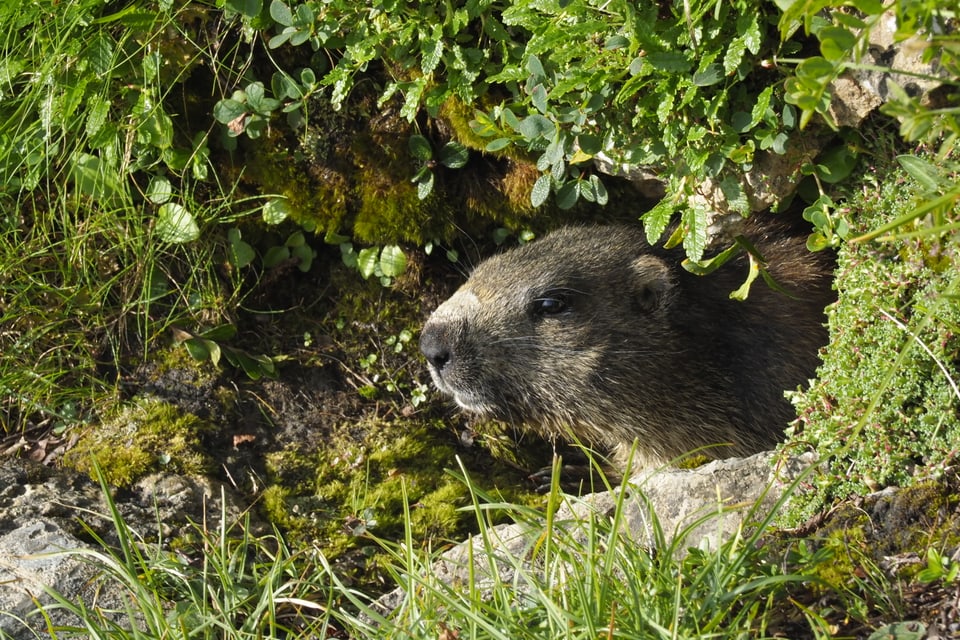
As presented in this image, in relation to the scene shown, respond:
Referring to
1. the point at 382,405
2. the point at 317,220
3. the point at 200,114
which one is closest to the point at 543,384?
the point at 382,405

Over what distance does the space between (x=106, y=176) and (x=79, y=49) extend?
64cm

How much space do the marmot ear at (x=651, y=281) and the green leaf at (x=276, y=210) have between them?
1.99 meters

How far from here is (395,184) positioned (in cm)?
525

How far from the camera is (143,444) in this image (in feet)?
15.3

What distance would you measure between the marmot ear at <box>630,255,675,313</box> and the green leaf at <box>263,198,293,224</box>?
1.99m

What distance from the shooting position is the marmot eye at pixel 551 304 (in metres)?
4.82

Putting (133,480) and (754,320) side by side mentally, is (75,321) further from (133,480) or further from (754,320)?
(754,320)

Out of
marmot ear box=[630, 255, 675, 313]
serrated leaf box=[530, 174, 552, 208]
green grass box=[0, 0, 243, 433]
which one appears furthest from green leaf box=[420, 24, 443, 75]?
marmot ear box=[630, 255, 675, 313]

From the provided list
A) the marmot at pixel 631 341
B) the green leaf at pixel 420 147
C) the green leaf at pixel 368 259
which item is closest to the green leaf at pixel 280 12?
the green leaf at pixel 420 147

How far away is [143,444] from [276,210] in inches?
58.4

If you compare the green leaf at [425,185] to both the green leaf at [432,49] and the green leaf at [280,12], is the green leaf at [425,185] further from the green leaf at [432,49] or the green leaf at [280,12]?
the green leaf at [280,12]

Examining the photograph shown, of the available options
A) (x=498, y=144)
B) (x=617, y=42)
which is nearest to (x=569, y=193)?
(x=498, y=144)

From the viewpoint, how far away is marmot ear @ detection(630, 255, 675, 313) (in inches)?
191

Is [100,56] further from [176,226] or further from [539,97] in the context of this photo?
[539,97]
